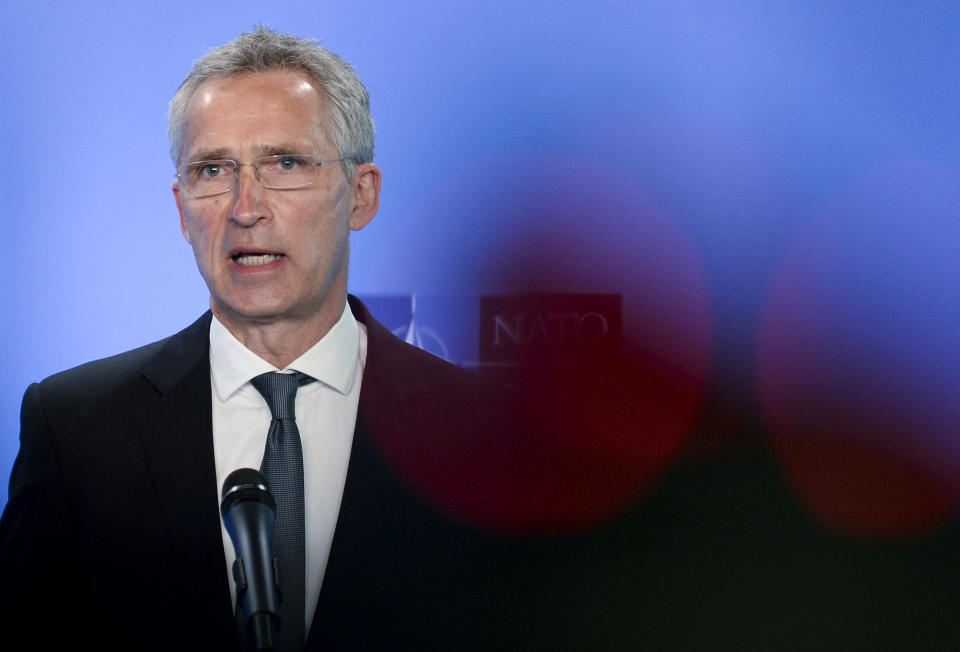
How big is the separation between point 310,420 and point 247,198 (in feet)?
1.45

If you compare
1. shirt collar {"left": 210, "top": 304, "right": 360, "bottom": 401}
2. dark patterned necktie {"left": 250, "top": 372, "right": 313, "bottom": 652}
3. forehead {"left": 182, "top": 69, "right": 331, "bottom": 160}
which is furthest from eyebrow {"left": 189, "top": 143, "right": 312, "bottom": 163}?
dark patterned necktie {"left": 250, "top": 372, "right": 313, "bottom": 652}

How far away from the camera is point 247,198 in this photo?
5.31 feet

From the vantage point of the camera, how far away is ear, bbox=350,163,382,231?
1871mm

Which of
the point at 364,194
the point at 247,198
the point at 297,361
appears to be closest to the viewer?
the point at 247,198

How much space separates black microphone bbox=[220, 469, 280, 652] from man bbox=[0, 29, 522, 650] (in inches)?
22.7

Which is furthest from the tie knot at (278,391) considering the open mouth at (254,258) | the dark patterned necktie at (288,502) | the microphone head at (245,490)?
the microphone head at (245,490)

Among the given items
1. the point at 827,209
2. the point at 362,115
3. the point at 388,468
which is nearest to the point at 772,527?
the point at 827,209

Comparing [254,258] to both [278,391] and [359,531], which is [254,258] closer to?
[278,391]

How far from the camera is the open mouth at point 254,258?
5.36 feet

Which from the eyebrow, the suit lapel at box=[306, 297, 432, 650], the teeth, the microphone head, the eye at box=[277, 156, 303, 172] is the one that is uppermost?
the eyebrow

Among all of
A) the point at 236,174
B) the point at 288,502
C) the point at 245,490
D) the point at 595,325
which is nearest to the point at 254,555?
the point at 245,490

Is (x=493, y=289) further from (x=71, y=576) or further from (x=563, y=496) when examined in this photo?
(x=71, y=576)

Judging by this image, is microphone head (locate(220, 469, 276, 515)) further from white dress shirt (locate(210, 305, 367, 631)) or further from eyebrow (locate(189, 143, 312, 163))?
eyebrow (locate(189, 143, 312, 163))

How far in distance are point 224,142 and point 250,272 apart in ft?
0.81
